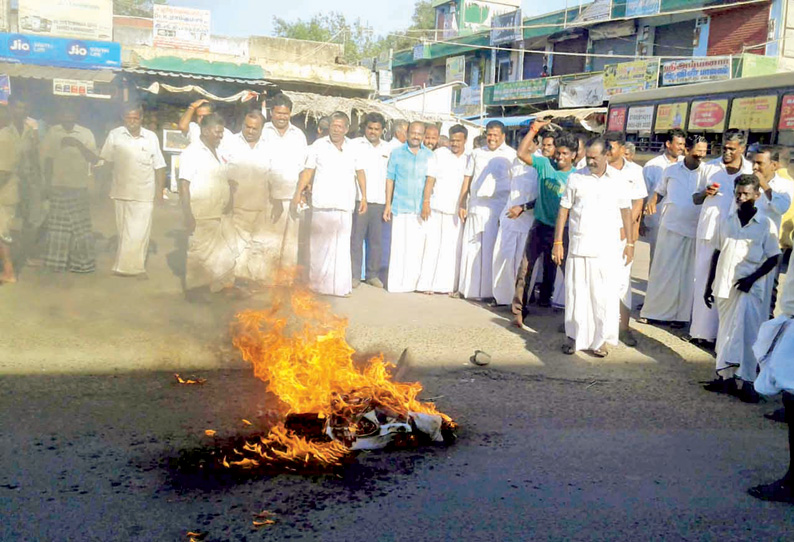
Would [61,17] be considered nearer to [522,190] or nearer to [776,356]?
[522,190]

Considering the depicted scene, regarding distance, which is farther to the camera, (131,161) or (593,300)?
(131,161)

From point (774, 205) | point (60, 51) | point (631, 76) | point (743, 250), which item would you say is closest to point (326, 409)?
point (743, 250)

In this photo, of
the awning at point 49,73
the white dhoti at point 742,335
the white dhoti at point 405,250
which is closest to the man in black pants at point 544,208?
the white dhoti at point 405,250

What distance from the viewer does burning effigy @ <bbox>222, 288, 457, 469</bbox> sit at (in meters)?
3.90

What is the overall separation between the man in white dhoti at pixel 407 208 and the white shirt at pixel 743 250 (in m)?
3.80

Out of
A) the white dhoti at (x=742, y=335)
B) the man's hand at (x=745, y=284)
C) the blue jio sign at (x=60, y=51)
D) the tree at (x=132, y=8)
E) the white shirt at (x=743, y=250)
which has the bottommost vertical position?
the white dhoti at (x=742, y=335)

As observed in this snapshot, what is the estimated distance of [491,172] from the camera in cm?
837

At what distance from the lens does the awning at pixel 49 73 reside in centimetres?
1441

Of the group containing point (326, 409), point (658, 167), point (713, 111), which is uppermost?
point (713, 111)

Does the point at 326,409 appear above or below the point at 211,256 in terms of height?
below

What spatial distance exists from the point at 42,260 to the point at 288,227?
3.07 metres

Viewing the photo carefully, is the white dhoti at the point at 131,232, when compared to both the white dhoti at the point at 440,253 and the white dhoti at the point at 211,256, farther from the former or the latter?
the white dhoti at the point at 440,253

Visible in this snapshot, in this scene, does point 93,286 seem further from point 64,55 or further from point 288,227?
point 64,55

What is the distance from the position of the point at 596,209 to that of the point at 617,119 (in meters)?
16.0
